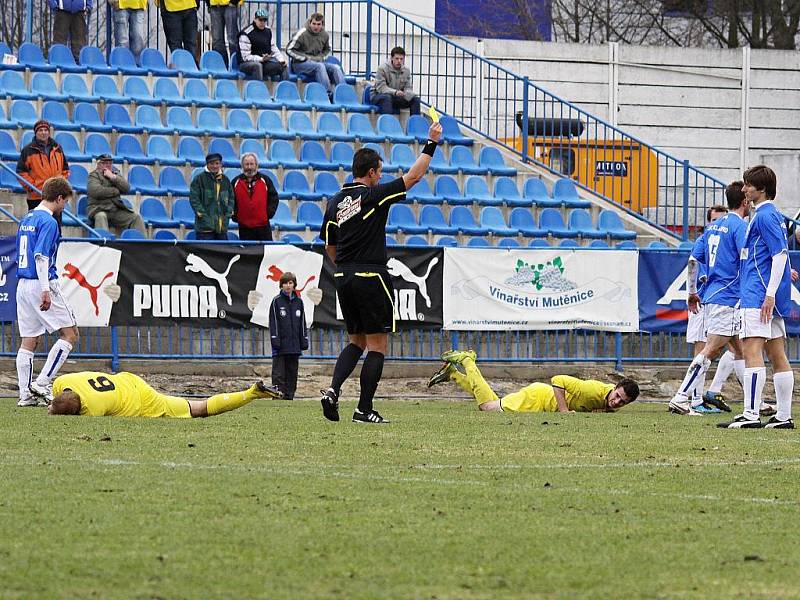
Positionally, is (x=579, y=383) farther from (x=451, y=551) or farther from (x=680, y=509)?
(x=451, y=551)

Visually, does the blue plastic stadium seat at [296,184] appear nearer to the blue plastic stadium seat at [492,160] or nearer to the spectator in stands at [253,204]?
the spectator in stands at [253,204]

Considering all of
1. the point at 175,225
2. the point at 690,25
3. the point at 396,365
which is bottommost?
the point at 396,365

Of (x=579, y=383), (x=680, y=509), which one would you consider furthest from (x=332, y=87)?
(x=680, y=509)

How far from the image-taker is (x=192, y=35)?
77.1ft

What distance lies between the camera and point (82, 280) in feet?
55.2

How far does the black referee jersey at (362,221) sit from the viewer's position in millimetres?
10852

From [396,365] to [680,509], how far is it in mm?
11164

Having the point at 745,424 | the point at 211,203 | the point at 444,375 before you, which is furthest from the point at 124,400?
the point at 211,203

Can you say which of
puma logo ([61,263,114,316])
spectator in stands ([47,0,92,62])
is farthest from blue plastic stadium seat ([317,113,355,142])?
puma logo ([61,263,114,316])

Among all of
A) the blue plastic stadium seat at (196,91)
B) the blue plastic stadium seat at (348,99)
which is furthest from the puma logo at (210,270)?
the blue plastic stadium seat at (348,99)

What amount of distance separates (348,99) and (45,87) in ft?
15.3

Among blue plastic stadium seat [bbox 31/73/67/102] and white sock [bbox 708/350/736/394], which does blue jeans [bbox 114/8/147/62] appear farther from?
white sock [bbox 708/350/736/394]

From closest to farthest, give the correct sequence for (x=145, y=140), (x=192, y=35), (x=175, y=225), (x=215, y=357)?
(x=215, y=357), (x=175, y=225), (x=145, y=140), (x=192, y=35)

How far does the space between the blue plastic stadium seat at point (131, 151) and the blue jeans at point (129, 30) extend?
2766mm
